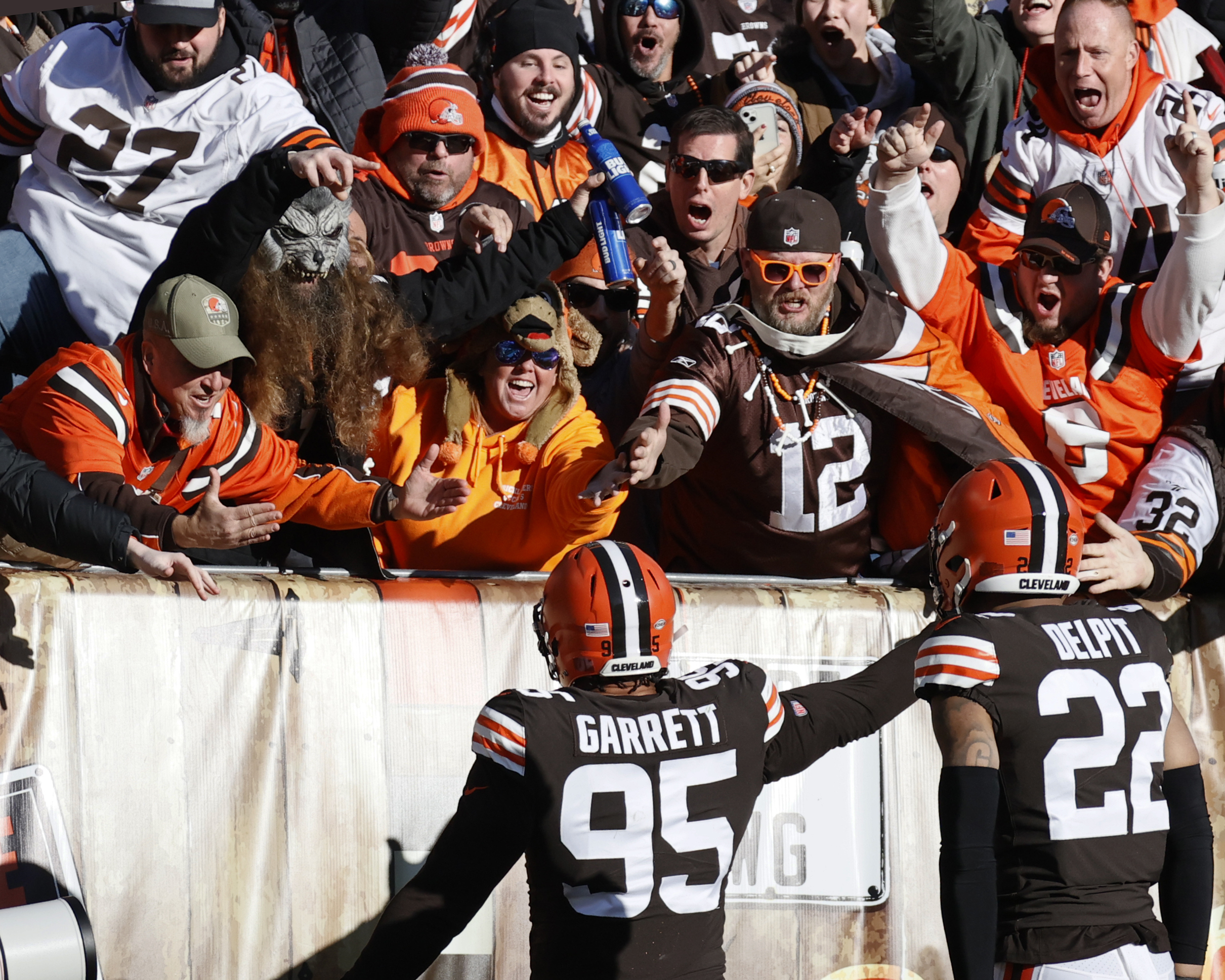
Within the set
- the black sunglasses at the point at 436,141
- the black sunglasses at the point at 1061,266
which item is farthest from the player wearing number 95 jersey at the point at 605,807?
the black sunglasses at the point at 1061,266

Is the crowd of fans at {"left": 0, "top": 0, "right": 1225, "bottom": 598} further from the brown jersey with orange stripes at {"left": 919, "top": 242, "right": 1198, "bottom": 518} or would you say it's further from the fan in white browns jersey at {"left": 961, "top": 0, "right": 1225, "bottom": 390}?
the fan in white browns jersey at {"left": 961, "top": 0, "right": 1225, "bottom": 390}

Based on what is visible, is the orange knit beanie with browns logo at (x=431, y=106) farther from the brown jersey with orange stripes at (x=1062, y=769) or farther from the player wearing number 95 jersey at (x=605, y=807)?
the brown jersey with orange stripes at (x=1062, y=769)

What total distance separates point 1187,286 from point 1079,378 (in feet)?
1.66

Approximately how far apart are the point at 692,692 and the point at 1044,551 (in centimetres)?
94

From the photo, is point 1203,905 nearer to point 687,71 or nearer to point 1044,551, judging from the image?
point 1044,551

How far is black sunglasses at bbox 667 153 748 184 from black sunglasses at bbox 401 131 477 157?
0.82 metres

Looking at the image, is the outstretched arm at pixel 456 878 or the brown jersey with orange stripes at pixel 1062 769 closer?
the outstretched arm at pixel 456 878

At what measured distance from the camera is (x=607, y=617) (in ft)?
10.9

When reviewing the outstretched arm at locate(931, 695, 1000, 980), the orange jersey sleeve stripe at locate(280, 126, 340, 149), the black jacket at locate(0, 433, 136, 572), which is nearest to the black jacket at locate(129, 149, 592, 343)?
the orange jersey sleeve stripe at locate(280, 126, 340, 149)

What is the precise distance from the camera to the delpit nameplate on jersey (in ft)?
15.7

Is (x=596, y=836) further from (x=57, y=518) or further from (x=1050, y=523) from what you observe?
(x=57, y=518)

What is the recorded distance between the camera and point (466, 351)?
5.23m

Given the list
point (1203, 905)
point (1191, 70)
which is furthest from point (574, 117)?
point (1203, 905)

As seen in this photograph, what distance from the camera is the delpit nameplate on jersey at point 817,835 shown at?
478 cm
